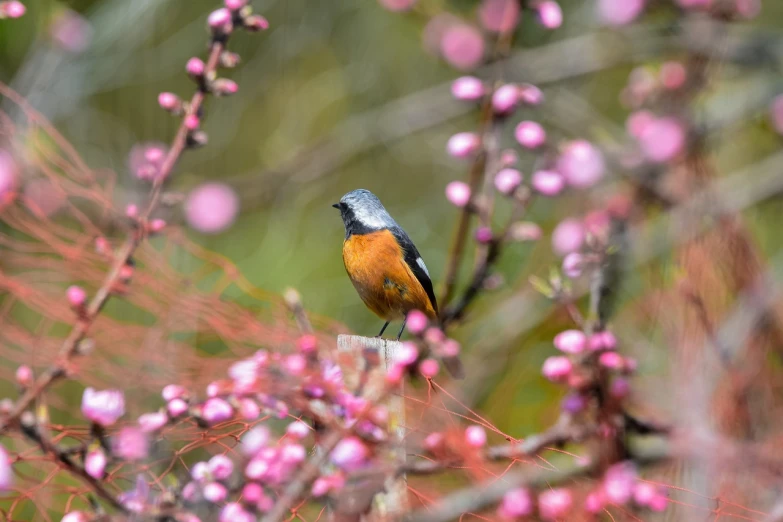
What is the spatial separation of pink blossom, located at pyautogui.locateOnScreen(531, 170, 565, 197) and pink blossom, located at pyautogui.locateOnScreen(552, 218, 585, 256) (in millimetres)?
212

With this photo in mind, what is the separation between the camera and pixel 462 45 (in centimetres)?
393

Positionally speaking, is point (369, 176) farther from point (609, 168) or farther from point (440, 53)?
point (609, 168)

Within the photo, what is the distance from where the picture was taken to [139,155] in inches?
190

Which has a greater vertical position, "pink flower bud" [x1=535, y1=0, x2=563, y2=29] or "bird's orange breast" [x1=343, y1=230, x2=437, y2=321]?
"pink flower bud" [x1=535, y1=0, x2=563, y2=29]

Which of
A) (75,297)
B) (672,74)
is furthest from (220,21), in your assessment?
(672,74)

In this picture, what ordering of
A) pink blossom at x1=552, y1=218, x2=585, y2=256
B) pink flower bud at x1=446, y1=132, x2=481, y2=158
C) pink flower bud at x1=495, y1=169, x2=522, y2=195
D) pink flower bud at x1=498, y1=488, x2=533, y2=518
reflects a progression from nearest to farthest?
pink flower bud at x1=498, y1=488, x2=533, y2=518 → pink flower bud at x1=495, y1=169, x2=522, y2=195 → pink flower bud at x1=446, y1=132, x2=481, y2=158 → pink blossom at x1=552, y1=218, x2=585, y2=256

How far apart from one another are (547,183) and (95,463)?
1622 millimetres

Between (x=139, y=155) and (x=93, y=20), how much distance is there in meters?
2.51

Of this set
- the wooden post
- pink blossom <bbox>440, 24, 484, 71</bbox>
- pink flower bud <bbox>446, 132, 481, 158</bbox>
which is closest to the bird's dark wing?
pink blossom <bbox>440, 24, 484, 71</bbox>

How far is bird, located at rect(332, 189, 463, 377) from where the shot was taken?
12.7ft

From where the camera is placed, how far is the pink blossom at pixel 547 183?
8.82 ft

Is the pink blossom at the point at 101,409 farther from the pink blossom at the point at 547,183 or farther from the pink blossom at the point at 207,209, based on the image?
the pink blossom at the point at 207,209

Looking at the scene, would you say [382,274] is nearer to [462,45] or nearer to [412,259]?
[412,259]

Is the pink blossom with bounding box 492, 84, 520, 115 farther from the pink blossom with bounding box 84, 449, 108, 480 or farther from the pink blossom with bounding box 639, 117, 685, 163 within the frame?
the pink blossom with bounding box 84, 449, 108, 480
